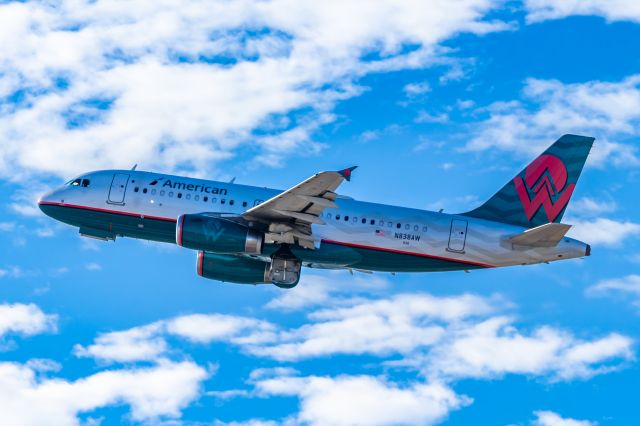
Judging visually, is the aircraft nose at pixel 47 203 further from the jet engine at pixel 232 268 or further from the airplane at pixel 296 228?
the jet engine at pixel 232 268

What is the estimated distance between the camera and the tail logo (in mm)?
59250

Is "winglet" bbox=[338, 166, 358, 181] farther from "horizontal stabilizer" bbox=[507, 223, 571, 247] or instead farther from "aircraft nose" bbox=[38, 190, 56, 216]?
"aircraft nose" bbox=[38, 190, 56, 216]

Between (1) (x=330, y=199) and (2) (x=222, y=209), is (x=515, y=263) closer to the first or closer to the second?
(1) (x=330, y=199)

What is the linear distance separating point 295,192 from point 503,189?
550 inches

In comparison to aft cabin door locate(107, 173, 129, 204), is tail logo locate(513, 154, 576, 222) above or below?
above

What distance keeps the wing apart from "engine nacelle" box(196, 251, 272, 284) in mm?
4083

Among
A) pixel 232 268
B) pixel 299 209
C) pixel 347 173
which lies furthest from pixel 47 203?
pixel 347 173

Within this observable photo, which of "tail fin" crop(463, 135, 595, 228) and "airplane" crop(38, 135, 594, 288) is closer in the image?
"airplane" crop(38, 135, 594, 288)

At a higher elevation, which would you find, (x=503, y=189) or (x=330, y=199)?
(x=503, y=189)

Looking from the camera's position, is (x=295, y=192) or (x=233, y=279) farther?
(x=233, y=279)

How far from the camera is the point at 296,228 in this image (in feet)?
181

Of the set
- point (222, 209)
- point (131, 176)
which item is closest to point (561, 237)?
point (222, 209)

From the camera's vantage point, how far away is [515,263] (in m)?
56.7

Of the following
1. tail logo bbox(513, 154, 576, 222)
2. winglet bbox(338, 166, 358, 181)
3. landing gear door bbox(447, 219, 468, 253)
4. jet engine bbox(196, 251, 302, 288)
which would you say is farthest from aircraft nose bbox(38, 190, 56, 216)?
tail logo bbox(513, 154, 576, 222)
